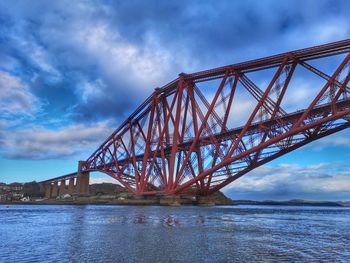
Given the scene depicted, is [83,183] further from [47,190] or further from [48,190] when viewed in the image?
[47,190]

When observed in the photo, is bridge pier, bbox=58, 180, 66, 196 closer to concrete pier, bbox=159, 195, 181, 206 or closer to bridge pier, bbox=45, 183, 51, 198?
bridge pier, bbox=45, 183, 51, 198

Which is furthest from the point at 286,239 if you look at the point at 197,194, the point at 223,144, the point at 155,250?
the point at 197,194

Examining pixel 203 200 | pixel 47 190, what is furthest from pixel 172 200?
pixel 47 190

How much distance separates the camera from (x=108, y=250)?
52.0 feet

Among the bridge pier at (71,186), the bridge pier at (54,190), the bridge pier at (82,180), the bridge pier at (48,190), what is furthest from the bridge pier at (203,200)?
the bridge pier at (48,190)

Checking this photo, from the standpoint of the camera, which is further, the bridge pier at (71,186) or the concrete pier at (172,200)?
the bridge pier at (71,186)

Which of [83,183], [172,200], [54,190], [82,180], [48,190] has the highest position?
[82,180]

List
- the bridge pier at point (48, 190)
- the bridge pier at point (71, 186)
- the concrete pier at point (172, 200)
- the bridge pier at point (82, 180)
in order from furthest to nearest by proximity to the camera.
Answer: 1. the bridge pier at point (48, 190)
2. the bridge pier at point (71, 186)
3. the bridge pier at point (82, 180)
4. the concrete pier at point (172, 200)

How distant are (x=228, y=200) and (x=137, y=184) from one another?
45.5 m

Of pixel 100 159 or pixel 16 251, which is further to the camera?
pixel 100 159

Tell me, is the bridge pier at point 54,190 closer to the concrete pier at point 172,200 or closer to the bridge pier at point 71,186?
the bridge pier at point 71,186

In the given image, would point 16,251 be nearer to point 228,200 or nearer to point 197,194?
point 197,194

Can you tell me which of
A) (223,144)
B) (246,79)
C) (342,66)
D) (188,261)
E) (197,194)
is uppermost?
(246,79)

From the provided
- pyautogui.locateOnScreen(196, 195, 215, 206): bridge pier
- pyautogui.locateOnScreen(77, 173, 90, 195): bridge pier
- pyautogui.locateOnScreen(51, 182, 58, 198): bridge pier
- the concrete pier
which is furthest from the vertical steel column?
the concrete pier
